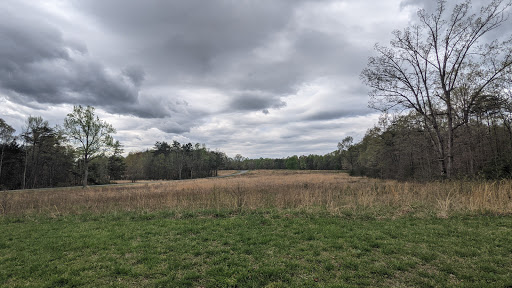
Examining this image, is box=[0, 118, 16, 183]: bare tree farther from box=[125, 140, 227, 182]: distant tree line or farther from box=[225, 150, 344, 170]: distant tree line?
box=[225, 150, 344, 170]: distant tree line

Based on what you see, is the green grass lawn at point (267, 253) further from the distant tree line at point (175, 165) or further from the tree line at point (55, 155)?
the distant tree line at point (175, 165)

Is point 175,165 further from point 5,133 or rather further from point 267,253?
point 267,253

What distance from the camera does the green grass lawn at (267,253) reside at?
13.0 feet

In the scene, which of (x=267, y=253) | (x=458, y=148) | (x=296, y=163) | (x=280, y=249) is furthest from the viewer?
(x=296, y=163)

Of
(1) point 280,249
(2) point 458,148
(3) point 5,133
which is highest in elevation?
(3) point 5,133

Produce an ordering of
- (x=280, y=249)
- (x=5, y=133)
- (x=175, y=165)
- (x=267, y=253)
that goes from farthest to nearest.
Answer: (x=175, y=165), (x=5, y=133), (x=280, y=249), (x=267, y=253)

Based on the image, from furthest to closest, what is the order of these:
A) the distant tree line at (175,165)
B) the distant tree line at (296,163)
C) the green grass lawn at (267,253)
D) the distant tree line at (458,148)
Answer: the distant tree line at (296,163) < the distant tree line at (175,165) < the distant tree line at (458,148) < the green grass lawn at (267,253)

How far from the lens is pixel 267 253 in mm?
5180

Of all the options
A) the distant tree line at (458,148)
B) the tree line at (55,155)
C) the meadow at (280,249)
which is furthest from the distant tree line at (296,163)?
the meadow at (280,249)

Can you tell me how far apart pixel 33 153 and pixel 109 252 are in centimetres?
4874

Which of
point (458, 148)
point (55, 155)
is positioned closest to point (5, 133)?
point (55, 155)

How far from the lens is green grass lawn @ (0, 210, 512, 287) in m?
3.96

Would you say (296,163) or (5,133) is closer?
(5,133)

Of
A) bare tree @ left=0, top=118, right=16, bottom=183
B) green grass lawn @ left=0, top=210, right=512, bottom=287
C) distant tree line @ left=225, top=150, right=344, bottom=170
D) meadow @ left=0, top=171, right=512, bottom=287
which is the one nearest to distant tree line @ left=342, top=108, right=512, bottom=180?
meadow @ left=0, top=171, right=512, bottom=287
